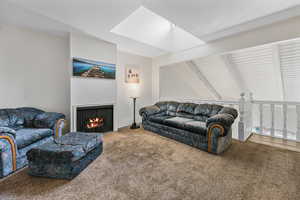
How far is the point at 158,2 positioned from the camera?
6.11 ft

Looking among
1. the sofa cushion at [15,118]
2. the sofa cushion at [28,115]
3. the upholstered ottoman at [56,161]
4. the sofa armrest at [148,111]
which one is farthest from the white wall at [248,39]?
the sofa cushion at [15,118]

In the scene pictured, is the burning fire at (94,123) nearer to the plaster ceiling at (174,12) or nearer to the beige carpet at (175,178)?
the beige carpet at (175,178)

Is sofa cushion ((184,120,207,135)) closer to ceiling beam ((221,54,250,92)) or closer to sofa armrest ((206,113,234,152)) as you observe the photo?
sofa armrest ((206,113,234,152))

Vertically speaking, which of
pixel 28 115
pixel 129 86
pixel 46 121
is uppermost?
pixel 129 86

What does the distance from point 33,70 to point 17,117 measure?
43.9 inches

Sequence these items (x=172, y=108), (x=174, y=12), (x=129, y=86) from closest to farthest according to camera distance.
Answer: (x=174, y=12) → (x=172, y=108) → (x=129, y=86)

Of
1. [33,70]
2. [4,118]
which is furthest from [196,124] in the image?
[33,70]

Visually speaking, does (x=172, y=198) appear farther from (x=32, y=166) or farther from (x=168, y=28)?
(x=168, y=28)

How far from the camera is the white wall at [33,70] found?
255 centimetres

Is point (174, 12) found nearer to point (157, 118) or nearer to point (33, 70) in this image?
point (157, 118)

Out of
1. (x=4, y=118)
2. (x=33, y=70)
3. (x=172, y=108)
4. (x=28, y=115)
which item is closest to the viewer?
(x=4, y=118)

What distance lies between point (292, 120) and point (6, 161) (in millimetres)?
6715

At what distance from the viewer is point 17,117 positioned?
93.4 inches

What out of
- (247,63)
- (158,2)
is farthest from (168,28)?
(247,63)
